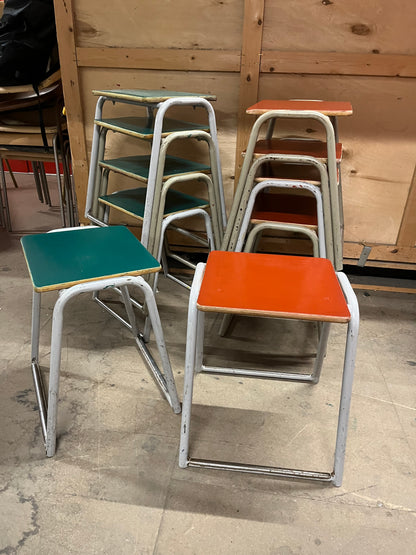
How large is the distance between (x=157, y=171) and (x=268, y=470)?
1016 mm

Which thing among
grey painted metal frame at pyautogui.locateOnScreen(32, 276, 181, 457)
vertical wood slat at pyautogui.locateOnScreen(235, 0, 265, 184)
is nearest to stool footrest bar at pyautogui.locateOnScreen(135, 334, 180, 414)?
grey painted metal frame at pyautogui.locateOnScreen(32, 276, 181, 457)

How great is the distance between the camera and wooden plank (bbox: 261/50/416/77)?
5.27 feet

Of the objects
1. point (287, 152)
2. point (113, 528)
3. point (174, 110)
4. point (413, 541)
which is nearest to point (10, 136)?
point (174, 110)

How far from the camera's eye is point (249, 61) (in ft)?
5.45

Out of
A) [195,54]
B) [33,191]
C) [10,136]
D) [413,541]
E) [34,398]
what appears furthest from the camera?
[33,191]

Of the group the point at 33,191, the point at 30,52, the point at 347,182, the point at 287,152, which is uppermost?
the point at 30,52

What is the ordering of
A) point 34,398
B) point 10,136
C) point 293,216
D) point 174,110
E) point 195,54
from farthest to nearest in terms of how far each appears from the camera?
point 10,136
point 174,110
point 195,54
point 293,216
point 34,398

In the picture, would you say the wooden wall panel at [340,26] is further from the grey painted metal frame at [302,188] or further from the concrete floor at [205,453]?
the concrete floor at [205,453]

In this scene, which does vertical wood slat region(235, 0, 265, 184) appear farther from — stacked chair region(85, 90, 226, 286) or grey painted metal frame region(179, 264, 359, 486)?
grey painted metal frame region(179, 264, 359, 486)

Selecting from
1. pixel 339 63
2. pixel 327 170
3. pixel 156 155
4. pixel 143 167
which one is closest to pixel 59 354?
pixel 156 155

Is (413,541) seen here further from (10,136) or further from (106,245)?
(10,136)

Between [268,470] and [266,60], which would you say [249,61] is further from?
[268,470]

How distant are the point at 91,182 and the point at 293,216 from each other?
87cm

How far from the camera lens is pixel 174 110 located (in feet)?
5.95
